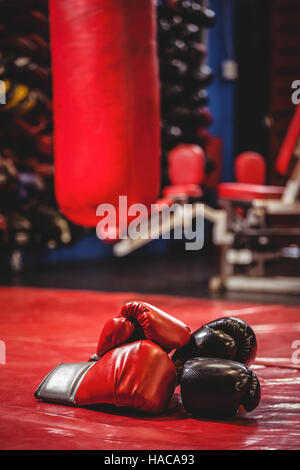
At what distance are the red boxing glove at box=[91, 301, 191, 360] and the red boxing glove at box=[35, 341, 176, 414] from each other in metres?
0.03

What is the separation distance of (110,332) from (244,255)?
3.62m

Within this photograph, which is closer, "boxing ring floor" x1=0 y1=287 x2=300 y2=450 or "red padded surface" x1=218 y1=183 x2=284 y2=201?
"boxing ring floor" x1=0 y1=287 x2=300 y2=450

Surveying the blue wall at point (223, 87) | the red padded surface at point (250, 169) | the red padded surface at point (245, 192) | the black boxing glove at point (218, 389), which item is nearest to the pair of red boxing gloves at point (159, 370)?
the black boxing glove at point (218, 389)

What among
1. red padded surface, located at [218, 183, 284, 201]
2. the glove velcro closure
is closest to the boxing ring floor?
the glove velcro closure

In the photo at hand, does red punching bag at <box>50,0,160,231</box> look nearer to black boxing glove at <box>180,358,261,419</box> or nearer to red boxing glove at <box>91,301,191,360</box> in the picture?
red boxing glove at <box>91,301,191,360</box>

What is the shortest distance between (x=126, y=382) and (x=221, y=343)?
0.32 m

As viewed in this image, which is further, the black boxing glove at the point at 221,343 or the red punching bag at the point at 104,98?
the red punching bag at the point at 104,98

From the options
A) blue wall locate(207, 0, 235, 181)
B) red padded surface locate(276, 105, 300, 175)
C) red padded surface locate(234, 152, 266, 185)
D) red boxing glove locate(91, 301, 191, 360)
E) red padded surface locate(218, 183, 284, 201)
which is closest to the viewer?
red boxing glove locate(91, 301, 191, 360)

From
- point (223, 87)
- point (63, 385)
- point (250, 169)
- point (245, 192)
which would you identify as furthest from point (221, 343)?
point (223, 87)

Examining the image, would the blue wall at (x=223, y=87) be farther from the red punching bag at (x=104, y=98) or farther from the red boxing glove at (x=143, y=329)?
the red boxing glove at (x=143, y=329)

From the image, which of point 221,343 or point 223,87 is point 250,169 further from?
point 223,87

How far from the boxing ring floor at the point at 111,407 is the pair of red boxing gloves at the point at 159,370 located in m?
0.05

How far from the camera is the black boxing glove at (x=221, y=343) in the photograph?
1.69 m

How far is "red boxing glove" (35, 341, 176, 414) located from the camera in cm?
156
